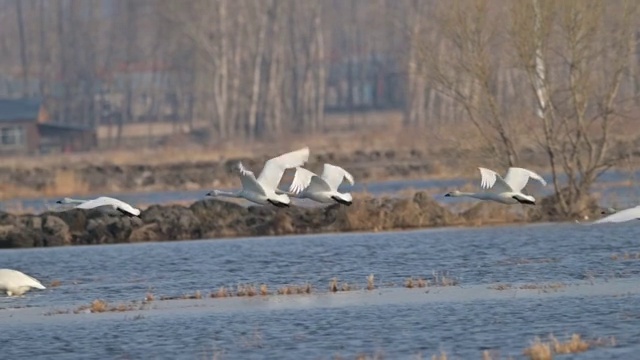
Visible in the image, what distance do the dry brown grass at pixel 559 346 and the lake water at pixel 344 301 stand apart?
5.0 inches

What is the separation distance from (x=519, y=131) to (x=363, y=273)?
35.3 ft

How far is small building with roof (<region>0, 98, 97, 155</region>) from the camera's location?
Result: 82.7 meters

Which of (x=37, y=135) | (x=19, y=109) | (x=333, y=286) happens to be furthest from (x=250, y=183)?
(x=19, y=109)

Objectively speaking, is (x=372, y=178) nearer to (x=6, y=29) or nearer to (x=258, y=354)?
(x=258, y=354)

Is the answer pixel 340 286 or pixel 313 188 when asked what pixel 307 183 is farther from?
pixel 340 286

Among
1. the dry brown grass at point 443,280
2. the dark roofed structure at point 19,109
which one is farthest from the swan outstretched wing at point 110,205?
the dark roofed structure at point 19,109

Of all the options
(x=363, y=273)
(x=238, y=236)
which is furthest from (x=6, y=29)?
(x=363, y=273)

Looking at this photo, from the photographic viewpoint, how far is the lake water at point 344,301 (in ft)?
56.1

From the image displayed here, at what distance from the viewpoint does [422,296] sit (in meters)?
20.8

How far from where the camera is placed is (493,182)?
2303 cm

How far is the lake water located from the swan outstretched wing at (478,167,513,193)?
1254 mm

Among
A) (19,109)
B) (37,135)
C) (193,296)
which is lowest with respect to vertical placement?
(193,296)

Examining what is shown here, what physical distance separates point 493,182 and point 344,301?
11.7 ft

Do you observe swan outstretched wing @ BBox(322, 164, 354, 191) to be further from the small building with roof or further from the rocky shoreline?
the small building with roof
